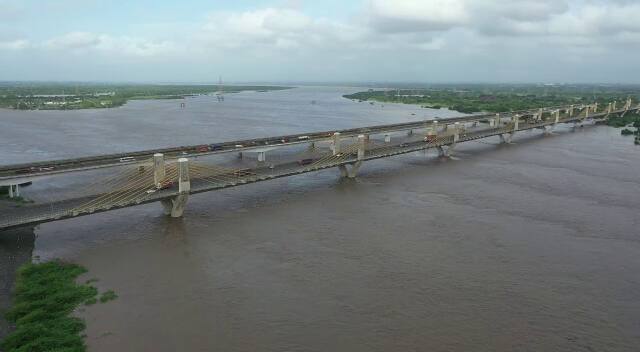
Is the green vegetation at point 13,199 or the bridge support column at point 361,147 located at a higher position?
the bridge support column at point 361,147

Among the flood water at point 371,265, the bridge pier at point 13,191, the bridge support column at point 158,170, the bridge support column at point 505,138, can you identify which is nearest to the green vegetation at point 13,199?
the bridge pier at point 13,191

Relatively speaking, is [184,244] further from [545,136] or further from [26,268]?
[545,136]

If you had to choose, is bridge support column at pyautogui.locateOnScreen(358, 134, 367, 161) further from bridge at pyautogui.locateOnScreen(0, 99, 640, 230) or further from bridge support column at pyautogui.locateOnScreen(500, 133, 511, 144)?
bridge support column at pyautogui.locateOnScreen(500, 133, 511, 144)

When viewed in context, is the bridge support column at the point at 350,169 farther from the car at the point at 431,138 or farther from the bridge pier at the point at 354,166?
the car at the point at 431,138

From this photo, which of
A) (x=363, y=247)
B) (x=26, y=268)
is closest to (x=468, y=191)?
(x=363, y=247)

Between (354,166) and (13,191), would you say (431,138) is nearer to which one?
(354,166)

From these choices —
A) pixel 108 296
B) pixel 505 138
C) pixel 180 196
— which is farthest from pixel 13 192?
pixel 505 138
